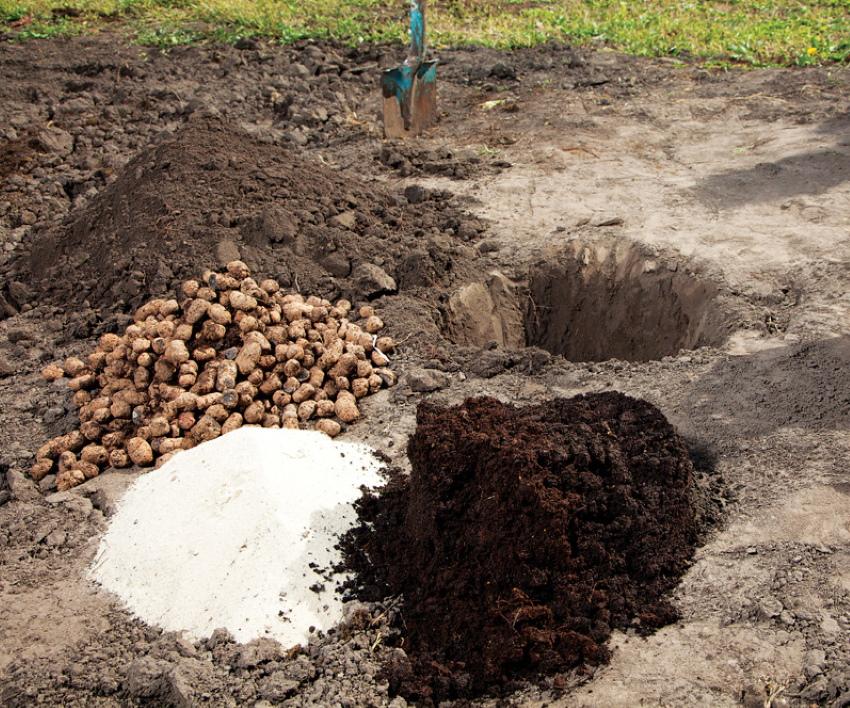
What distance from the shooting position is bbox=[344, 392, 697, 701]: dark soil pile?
3186 mm

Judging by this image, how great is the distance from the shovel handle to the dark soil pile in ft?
17.0

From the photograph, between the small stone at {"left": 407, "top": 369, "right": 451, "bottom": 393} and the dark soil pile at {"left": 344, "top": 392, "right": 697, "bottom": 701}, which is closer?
the dark soil pile at {"left": 344, "top": 392, "right": 697, "bottom": 701}

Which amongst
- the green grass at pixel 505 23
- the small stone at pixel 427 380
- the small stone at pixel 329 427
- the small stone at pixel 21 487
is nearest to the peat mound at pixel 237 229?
the small stone at pixel 427 380

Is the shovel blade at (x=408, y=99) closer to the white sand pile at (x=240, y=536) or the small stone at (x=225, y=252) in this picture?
the small stone at (x=225, y=252)

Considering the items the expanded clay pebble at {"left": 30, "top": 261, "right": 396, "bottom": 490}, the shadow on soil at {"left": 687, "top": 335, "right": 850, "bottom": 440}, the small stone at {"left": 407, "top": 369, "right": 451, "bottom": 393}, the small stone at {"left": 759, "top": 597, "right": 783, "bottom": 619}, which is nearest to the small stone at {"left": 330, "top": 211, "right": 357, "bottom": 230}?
the expanded clay pebble at {"left": 30, "top": 261, "right": 396, "bottom": 490}

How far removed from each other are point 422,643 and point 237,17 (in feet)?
32.7

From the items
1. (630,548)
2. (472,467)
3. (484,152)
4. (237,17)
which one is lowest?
(630,548)

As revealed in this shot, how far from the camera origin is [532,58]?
10.1 m

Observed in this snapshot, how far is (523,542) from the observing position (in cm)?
337

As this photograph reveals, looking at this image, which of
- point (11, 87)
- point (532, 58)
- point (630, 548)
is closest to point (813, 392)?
point (630, 548)

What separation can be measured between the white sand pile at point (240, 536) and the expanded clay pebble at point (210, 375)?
465 millimetres

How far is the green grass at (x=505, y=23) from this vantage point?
10.2 metres

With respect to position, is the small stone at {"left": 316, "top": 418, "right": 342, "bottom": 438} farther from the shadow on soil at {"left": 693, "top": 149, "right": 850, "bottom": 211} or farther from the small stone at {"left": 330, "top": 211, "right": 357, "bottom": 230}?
the shadow on soil at {"left": 693, "top": 149, "right": 850, "bottom": 211}

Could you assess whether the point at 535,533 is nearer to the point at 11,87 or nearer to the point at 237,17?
the point at 11,87
